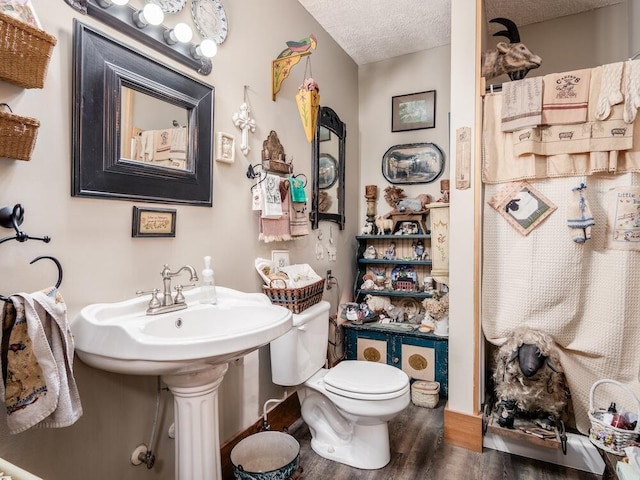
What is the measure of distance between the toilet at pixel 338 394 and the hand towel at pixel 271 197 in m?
0.57

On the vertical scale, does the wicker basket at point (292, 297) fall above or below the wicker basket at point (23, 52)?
below

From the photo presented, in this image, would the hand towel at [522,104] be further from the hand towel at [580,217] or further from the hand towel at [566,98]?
the hand towel at [580,217]

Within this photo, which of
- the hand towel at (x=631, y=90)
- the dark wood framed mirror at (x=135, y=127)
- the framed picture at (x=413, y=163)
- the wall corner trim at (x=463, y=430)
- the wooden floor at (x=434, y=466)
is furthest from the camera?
the framed picture at (x=413, y=163)

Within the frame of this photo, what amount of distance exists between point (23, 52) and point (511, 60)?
2.37 meters

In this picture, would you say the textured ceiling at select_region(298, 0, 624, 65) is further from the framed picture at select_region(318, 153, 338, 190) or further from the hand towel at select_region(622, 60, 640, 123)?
the hand towel at select_region(622, 60, 640, 123)

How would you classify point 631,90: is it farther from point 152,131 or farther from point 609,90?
point 152,131

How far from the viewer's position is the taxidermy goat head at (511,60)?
7.09 ft

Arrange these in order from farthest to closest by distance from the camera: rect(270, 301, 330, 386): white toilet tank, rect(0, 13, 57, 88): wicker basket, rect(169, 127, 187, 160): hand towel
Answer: rect(270, 301, 330, 386): white toilet tank < rect(169, 127, 187, 160): hand towel < rect(0, 13, 57, 88): wicker basket

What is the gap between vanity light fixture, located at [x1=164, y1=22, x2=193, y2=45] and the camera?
145cm

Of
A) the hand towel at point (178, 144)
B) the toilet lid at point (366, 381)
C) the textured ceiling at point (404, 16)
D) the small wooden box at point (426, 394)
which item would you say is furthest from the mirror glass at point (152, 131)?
the small wooden box at point (426, 394)

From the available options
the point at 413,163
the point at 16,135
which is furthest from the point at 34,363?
the point at 413,163

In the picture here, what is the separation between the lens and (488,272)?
2.13 metres

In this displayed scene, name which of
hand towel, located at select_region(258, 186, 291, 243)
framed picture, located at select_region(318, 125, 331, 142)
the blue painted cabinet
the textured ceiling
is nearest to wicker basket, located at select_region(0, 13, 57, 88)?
hand towel, located at select_region(258, 186, 291, 243)

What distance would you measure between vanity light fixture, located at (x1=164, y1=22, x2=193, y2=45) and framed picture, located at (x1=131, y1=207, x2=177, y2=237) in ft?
2.26
